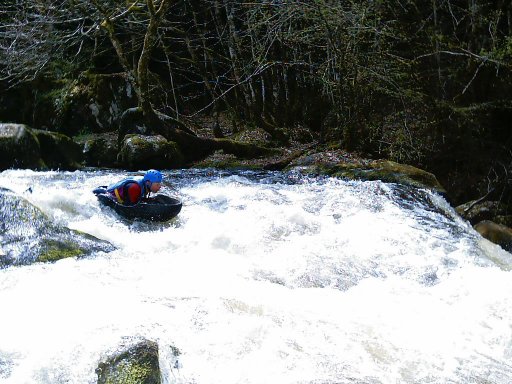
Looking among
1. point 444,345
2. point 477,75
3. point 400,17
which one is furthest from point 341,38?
point 444,345

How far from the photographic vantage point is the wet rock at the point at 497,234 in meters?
7.37

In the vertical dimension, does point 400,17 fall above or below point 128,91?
above

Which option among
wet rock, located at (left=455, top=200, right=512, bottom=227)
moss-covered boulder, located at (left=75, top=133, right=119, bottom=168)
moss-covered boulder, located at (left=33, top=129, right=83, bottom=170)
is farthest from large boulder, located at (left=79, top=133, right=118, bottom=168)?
wet rock, located at (left=455, top=200, right=512, bottom=227)

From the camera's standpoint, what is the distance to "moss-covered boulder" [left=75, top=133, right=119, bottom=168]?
1058cm

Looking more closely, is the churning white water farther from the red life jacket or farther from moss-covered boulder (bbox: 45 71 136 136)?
moss-covered boulder (bbox: 45 71 136 136)

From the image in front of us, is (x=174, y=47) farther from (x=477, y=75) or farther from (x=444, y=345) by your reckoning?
(x=444, y=345)

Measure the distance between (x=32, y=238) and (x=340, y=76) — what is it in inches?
261

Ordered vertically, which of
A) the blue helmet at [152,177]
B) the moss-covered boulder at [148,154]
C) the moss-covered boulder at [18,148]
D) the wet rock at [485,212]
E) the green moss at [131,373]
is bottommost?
the wet rock at [485,212]

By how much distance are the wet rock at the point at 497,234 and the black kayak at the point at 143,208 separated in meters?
3.93

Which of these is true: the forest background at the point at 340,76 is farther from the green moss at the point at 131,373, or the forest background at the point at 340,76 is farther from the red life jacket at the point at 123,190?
the green moss at the point at 131,373

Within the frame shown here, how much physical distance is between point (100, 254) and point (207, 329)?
1857 mm

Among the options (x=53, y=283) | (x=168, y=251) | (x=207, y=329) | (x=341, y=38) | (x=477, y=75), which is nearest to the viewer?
(x=207, y=329)

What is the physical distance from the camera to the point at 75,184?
26.4 ft

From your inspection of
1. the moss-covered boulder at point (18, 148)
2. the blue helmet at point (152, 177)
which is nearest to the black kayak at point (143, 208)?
the blue helmet at point (152, 177)
